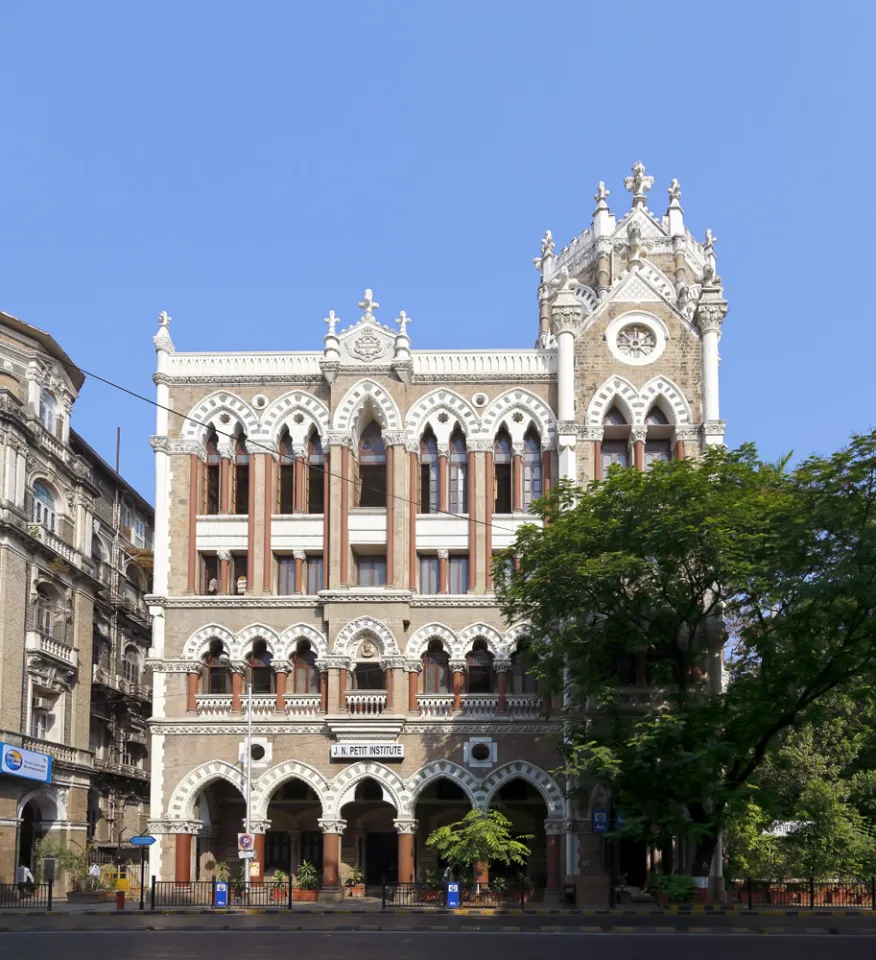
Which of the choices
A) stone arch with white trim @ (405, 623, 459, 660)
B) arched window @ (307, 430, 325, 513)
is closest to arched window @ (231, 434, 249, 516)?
arched window @ (307, 430, 325, 513)

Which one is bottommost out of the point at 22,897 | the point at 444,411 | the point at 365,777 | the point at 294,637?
the point at 22,897

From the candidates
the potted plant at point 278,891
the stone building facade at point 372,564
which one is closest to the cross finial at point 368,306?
the stone building facade at point 372,564

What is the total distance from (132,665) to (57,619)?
13161 millimetres

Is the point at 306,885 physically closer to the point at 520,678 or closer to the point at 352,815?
the point at 352,815

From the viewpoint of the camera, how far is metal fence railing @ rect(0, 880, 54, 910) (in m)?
44.1

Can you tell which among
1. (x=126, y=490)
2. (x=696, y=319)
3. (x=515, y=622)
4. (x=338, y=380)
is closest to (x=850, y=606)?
(x=515, y=622)

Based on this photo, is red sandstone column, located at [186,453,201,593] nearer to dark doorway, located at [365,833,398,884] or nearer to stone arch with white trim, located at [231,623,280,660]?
stone arch with white trim, located at [231,623,280,660]

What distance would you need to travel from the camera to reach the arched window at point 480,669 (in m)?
50.7

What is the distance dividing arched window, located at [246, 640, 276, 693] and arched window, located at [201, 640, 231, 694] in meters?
0.93

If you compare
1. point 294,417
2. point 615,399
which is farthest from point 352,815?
point 615,399

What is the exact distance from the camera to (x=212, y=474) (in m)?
53.2

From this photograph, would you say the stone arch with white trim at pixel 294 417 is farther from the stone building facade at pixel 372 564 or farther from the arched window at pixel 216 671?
the arched window at pixel 216 671

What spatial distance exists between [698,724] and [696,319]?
701 inches

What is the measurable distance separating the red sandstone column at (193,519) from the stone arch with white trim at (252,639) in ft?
8.34
